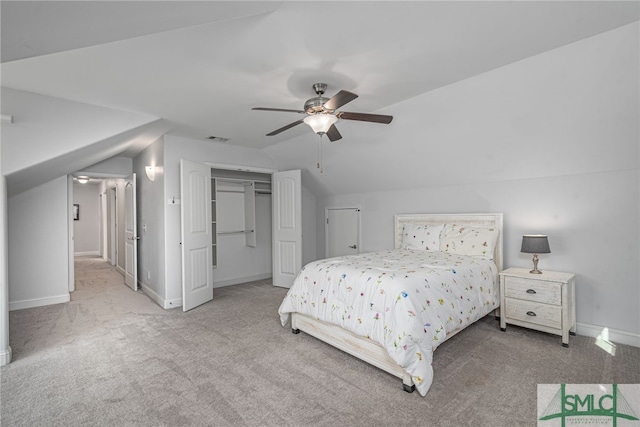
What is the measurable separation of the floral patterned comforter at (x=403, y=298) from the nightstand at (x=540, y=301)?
0.61 ft

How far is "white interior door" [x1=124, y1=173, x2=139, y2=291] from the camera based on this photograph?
17.3 ft

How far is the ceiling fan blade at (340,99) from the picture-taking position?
87.7 inches

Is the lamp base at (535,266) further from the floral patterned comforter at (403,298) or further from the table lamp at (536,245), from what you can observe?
the floral patterned comforter at (403,298)

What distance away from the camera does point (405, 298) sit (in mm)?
2359

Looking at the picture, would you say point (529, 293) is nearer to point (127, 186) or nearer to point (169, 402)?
point (169, 402)

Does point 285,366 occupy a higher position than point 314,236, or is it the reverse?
point 314,236

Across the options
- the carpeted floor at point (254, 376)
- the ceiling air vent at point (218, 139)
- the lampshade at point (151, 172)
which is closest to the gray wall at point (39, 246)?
the carpeted floor at point (254, 376)

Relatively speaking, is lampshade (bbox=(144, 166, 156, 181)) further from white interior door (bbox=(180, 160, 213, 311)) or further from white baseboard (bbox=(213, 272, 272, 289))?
white baseboard (bbox=(213, 272, 272, 289))

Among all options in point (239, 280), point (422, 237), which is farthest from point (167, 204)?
point (422, 237)

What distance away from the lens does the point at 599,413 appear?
1997 millimetres

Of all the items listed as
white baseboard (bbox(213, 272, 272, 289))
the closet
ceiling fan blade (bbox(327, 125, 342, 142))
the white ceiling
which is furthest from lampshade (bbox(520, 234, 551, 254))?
white baseboard (bbox(213, 272, 272, 289))

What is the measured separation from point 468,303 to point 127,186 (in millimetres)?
5957

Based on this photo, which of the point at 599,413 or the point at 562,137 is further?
the point at 562,137

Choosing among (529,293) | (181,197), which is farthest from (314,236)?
(529,293)
